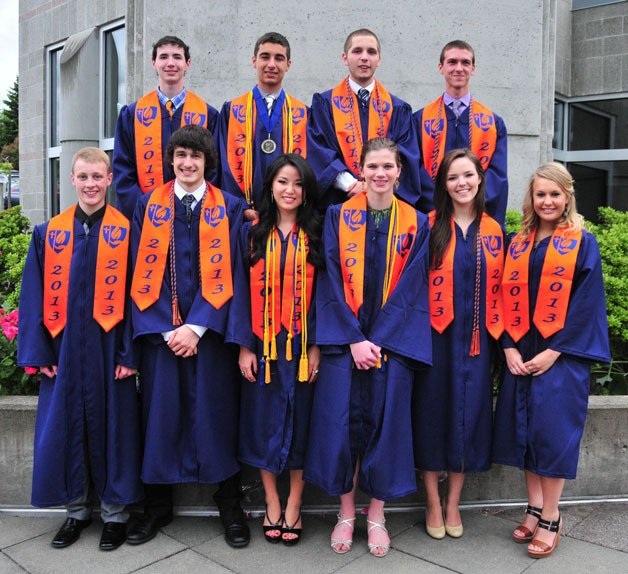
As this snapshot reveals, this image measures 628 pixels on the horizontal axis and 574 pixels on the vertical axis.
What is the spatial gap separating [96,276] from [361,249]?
1326 millimetres

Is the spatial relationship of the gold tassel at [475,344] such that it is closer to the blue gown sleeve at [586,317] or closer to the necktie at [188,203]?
the blue gown sleeve at [586,317]

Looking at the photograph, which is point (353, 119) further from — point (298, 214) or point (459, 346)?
point (459, 346)

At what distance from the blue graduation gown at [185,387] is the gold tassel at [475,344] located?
1.25 metres

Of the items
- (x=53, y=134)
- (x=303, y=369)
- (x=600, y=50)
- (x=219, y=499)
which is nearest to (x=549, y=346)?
(x=303, y=369)

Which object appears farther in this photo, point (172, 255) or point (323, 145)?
point (323, 145)

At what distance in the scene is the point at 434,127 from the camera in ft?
12.9

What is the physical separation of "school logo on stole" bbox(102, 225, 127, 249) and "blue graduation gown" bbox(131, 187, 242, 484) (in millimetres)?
66

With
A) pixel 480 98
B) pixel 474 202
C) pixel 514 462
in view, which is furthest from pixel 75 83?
pixel 514 462

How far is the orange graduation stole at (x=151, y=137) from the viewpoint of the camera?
3.82 meters

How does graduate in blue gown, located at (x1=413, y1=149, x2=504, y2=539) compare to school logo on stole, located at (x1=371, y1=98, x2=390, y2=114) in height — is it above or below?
below

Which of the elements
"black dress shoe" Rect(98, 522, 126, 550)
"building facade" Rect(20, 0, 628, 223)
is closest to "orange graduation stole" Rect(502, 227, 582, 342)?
"black dress shoe" Rect(98, 522, 126, 550)

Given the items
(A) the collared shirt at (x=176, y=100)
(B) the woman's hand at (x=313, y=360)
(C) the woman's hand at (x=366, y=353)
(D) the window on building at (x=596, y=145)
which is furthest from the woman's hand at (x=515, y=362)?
(D) the window on building at (x=596, y=145)

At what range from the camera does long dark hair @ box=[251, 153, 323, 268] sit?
324cm

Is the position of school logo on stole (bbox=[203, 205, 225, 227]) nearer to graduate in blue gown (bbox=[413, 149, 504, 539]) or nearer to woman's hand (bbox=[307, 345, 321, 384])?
woman's hand (bbox=[307, 345, 321, 384])
